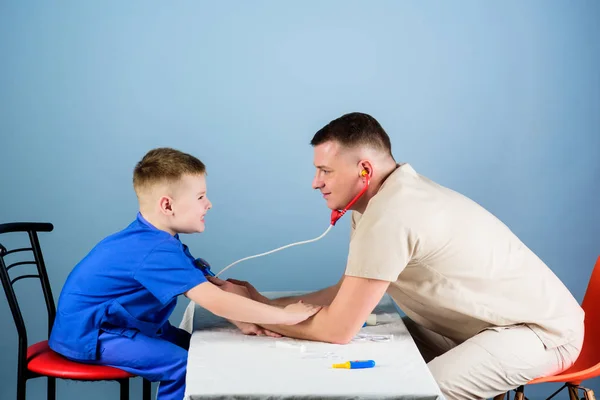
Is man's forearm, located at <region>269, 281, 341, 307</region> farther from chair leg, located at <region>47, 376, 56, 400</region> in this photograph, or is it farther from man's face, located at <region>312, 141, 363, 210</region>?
chair leg, located at <region>47, 376, 56, 400</region>

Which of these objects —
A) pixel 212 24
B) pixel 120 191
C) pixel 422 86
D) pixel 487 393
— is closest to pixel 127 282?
pixel 487 393

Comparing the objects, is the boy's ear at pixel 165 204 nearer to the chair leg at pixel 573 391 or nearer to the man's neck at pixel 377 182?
the man's neck at pixel 377 182

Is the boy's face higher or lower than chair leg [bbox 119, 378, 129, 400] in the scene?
higher

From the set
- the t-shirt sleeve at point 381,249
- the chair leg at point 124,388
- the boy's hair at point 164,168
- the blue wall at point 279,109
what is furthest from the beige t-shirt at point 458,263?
the blue wall at point 279,109

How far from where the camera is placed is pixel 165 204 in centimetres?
229

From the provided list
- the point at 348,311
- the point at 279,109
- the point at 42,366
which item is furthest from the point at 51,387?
the point at 279,109

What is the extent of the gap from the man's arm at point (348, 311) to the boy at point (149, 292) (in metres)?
0.07

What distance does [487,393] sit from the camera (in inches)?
87.0

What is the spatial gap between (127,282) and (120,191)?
127 cm

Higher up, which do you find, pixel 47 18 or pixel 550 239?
pixel 47 18

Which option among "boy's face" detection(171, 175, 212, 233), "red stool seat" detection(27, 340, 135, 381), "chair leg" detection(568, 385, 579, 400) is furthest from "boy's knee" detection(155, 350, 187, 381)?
"chair leg" detection(568, 385, 579, 400)

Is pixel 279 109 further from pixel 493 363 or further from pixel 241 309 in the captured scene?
pixel 493 363

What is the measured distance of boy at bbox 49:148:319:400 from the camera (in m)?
2.10

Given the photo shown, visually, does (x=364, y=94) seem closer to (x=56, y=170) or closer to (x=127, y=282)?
(x=56, y=170)
